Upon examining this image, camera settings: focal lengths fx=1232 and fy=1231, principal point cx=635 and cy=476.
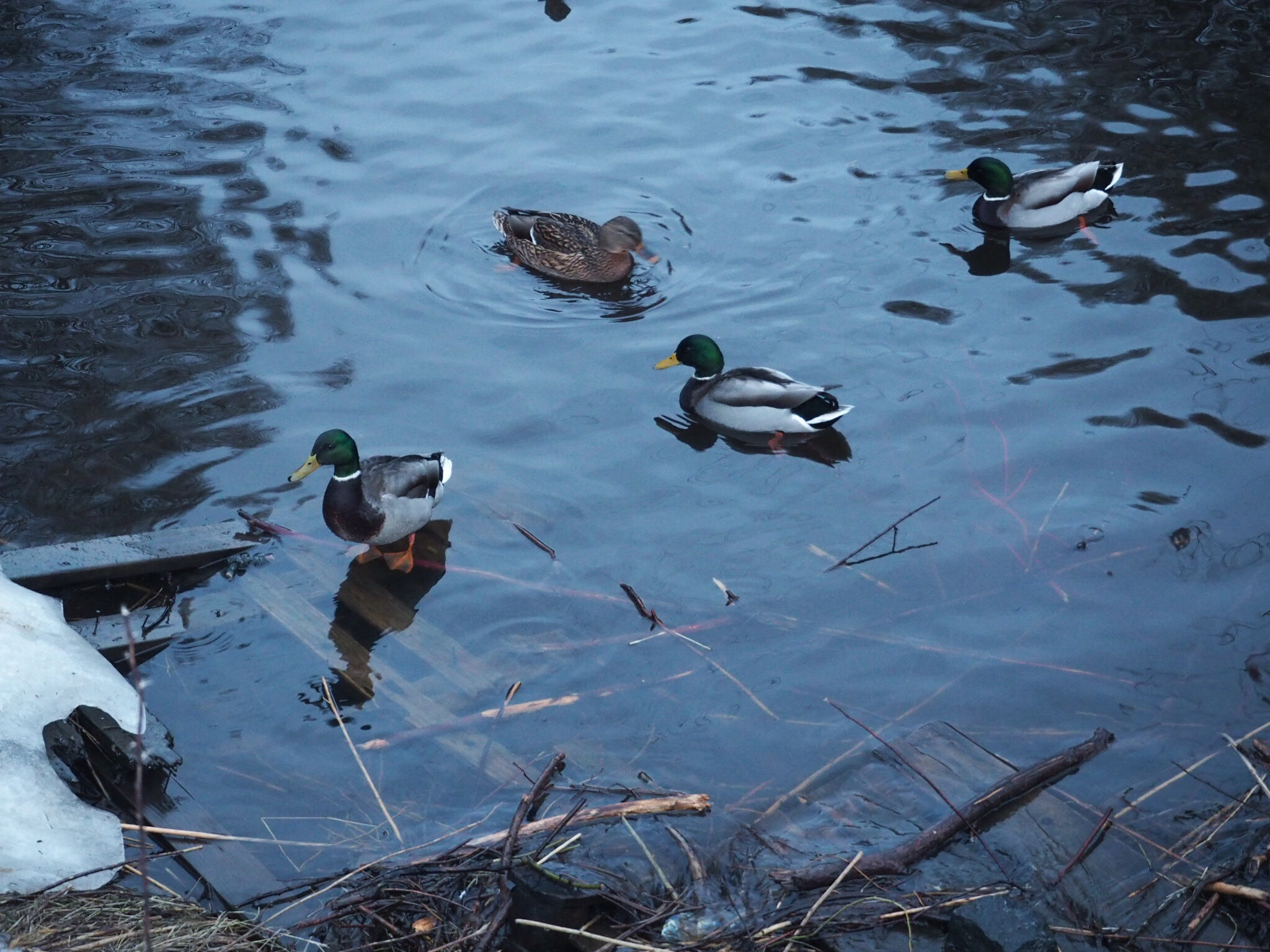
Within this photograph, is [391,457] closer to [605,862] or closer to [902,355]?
[605,862]

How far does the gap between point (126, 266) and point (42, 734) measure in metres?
5.03

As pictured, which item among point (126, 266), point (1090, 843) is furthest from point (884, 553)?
point (126, 266)

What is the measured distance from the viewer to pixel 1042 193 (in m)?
8.93

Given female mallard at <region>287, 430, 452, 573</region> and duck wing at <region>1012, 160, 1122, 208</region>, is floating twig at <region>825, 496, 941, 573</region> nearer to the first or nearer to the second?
female mallard at <region>287, 430, 452, 573</region>

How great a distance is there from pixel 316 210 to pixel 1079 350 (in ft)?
18.1

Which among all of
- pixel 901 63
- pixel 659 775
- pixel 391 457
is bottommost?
pixel 659 775

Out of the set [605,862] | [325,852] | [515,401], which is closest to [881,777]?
[605,862]

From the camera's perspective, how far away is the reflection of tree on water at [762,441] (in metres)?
7.07

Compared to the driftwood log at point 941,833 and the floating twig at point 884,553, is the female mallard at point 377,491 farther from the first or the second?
the driftwood log at point 941,833

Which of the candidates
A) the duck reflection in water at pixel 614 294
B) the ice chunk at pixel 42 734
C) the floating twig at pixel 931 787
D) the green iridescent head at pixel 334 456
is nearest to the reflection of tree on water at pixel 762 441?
the duck reflection in water at pixel 614 294

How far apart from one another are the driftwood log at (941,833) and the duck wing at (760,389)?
2767 millimetres

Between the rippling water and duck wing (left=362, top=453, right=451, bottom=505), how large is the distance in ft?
Result: 1.19

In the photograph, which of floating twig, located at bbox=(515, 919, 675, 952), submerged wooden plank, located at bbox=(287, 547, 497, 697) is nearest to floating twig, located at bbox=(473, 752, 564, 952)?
floating twig, located at bbox=(515, 919, 675, 952)

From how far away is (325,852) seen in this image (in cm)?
453
